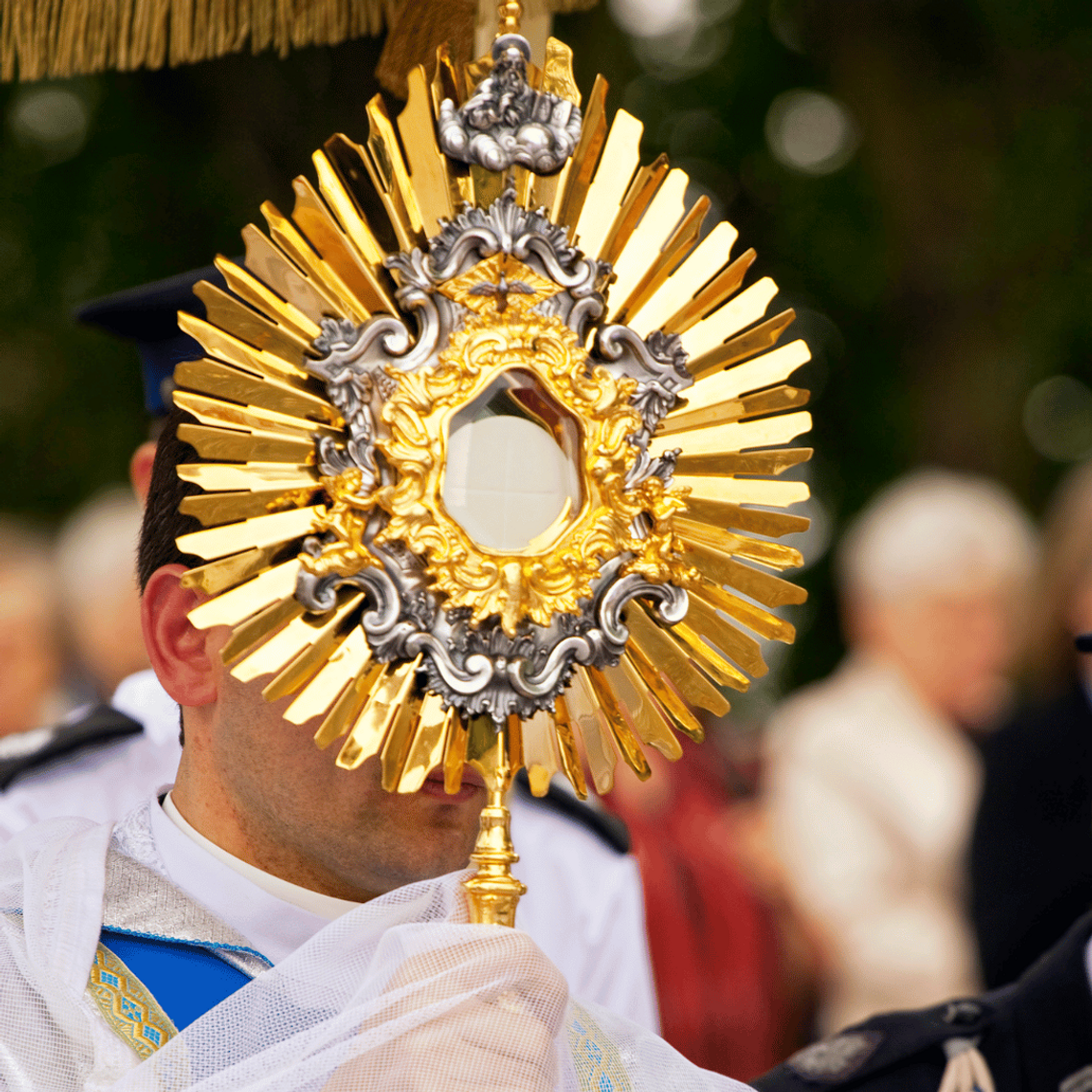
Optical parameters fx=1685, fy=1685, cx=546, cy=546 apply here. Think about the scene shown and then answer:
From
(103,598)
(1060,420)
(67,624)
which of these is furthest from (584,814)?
(1060,420)

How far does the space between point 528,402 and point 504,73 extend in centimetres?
35

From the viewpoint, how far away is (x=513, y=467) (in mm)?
1676

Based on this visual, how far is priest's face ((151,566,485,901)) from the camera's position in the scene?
1.77 metres

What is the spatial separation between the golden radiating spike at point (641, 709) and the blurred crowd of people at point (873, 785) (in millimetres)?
2400

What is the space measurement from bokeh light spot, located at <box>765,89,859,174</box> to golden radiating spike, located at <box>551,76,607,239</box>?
6.42 m

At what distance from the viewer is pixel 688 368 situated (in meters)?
1.81

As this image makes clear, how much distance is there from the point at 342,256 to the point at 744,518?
0.53 m

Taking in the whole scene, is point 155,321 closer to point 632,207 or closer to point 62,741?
point 62,741

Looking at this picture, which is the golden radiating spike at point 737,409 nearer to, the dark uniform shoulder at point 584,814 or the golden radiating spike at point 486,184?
the golden radiating spike at point 486,184

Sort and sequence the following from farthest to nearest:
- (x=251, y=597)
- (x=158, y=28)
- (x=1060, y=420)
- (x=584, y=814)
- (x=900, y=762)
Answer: (x=1060, y=420) → (x=900, y=762) → (x=584, y=814) → (x=158, y=28) → (x=251, y=597)

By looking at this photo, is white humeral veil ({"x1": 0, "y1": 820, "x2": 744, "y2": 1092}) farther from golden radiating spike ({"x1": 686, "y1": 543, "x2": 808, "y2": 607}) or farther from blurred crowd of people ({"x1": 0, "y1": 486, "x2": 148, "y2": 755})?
blurred crowd of people ({"x1": 0, "y1": 486, "x2": 148, "y2": 755})

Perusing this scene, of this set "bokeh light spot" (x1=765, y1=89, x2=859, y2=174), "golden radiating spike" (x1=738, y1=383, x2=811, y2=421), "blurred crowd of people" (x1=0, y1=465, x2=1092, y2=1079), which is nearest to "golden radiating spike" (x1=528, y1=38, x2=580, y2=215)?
"golden radiating spike" (x1=738, y1=383, x2=811, y2=421)

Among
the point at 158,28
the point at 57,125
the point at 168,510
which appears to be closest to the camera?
the point at 168,510

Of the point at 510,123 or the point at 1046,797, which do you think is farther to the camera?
the point at 1046,797
